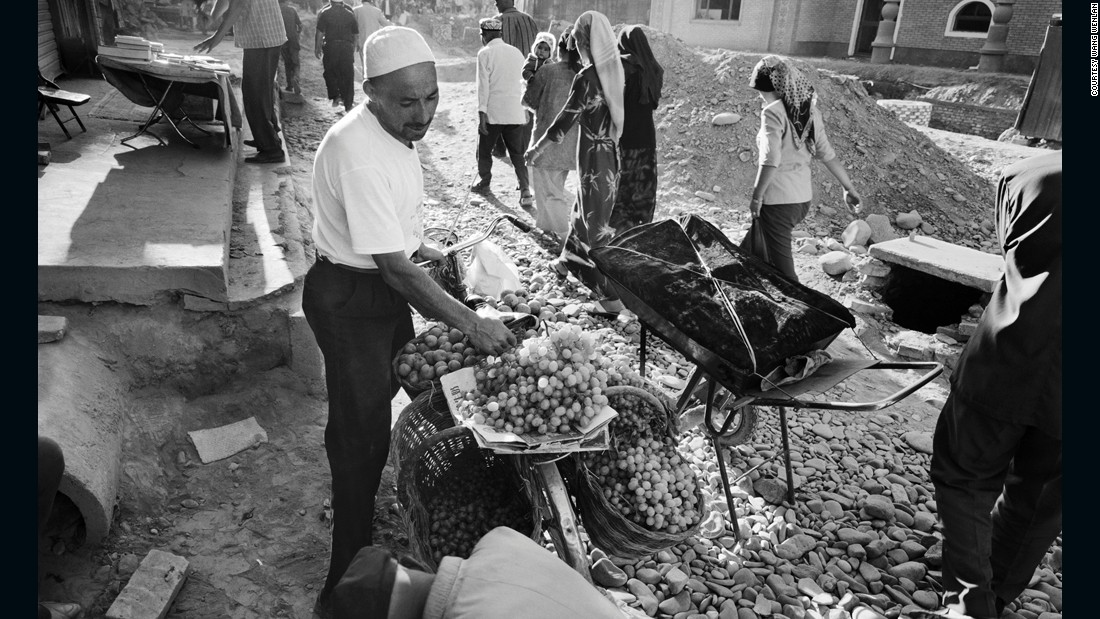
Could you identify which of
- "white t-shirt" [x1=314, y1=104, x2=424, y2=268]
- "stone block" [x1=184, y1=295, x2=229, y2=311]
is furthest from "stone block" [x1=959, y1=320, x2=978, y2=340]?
"stone block" [x1=184, y1=295, x2=229, y2=311]

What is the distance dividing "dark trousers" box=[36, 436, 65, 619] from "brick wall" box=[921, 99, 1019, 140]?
17.4 metres

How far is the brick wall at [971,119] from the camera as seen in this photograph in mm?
15203

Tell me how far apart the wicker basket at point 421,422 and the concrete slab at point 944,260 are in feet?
17.5

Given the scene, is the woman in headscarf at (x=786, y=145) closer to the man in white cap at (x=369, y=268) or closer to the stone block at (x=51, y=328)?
the man in white cap at (x=369, y=268)

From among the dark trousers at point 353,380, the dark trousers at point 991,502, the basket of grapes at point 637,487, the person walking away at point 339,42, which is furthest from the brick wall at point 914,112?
the dark trousers at point 353,380

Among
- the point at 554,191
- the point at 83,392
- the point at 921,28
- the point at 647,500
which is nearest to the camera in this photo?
the point at 647,500

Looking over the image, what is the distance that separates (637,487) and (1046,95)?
45.6 ft

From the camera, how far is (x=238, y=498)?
10.9ft

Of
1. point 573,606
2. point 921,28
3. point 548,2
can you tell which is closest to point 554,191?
point 573,606

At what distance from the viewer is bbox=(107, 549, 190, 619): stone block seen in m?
2.54

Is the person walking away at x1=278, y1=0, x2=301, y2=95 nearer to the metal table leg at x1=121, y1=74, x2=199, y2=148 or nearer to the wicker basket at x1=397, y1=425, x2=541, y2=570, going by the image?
the metal table leg at x1=121, y1=74, x2=199, y2=148

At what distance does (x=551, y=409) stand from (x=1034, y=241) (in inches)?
77.7

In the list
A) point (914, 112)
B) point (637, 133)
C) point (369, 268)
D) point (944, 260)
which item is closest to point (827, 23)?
point (914, 112)

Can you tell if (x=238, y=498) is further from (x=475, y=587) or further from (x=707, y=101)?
(x=707, y=101)
